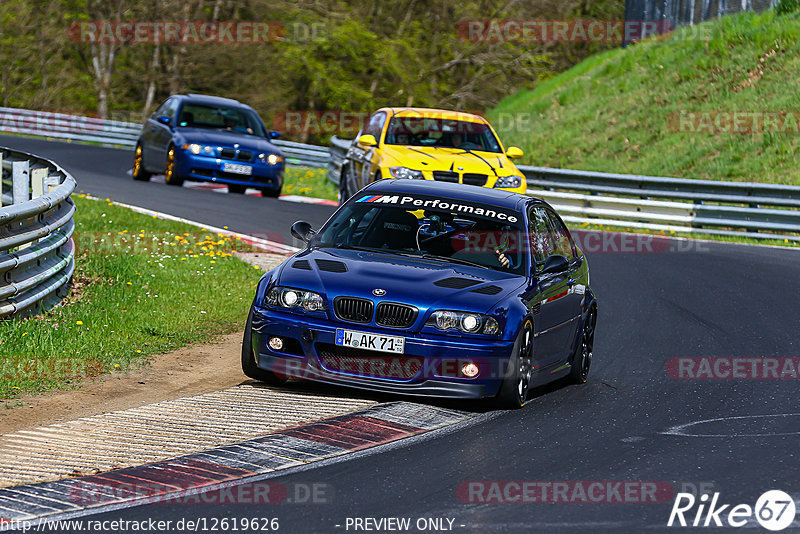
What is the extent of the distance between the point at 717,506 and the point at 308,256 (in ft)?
12.9

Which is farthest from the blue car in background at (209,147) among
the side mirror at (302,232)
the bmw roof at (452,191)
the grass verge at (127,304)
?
the side mirror at (302,232)

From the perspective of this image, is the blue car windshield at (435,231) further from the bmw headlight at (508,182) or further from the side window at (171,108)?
the side window at (171,108)

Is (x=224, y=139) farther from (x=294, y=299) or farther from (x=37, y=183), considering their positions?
(x=294, y=299)

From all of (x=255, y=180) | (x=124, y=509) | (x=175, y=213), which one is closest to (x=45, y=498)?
(x=124, y=509)

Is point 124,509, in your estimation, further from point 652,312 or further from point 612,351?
point 652,312

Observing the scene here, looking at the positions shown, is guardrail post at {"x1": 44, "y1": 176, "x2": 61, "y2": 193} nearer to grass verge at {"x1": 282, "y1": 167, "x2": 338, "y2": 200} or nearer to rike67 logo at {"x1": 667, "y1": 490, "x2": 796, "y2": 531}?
rike67 logo at {"x1": 667, "y1": 490, "x2": 796, "y2": 531}

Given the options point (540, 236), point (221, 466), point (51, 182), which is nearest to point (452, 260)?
point (540, 236)

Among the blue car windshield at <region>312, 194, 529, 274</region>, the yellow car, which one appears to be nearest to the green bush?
the yellow car

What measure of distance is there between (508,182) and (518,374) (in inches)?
368

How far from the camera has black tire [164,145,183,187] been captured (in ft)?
74.4

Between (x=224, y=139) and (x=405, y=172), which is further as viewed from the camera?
(x=224, y=139)

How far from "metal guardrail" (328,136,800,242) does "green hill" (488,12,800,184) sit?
11.3ft

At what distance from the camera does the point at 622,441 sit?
776 cm

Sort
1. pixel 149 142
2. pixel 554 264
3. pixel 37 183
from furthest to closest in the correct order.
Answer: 1. pixel 149 142
2. pixel 37 183
3. pixel 554 264
